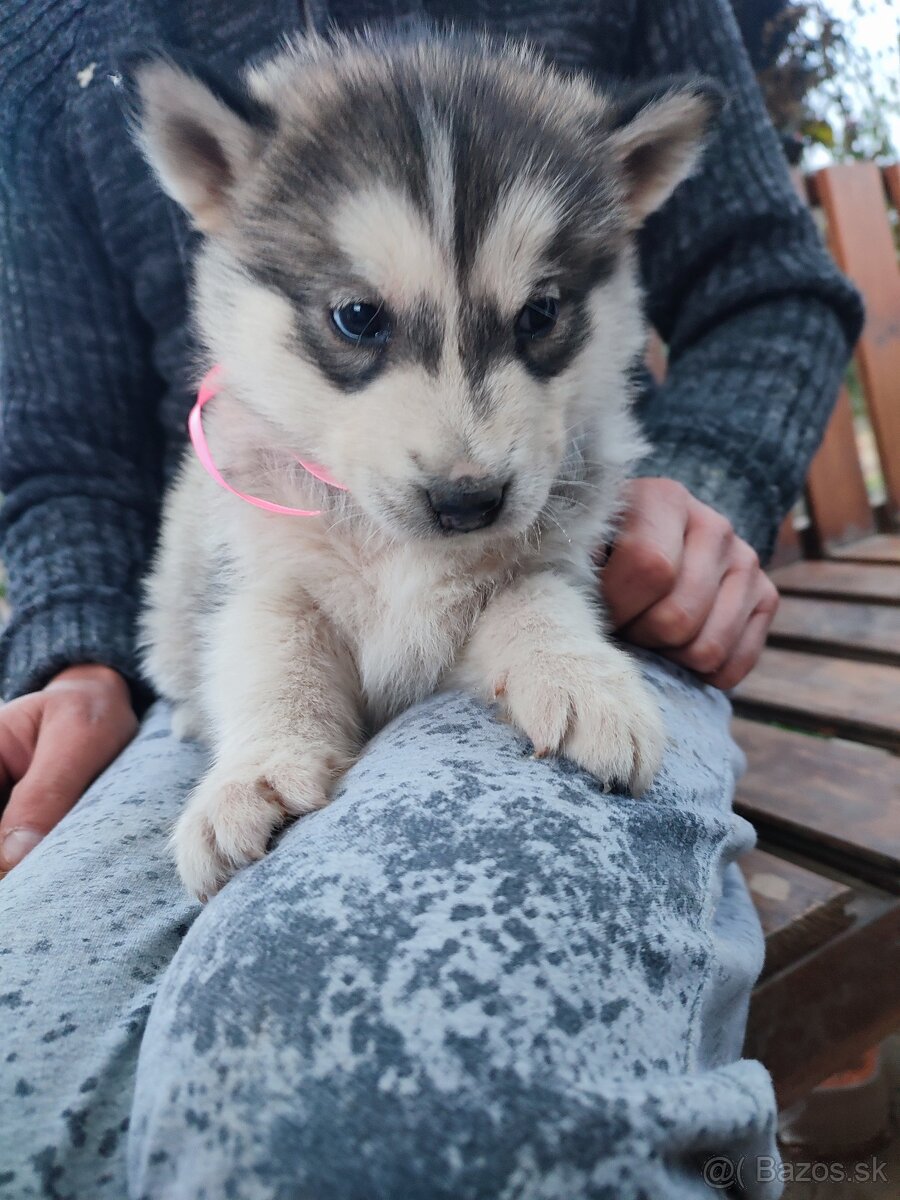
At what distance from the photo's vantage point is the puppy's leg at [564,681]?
120cm

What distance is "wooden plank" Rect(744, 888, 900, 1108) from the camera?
1508mm

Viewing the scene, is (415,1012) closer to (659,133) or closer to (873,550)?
(659,133)

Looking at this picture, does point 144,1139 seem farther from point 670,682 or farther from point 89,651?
point 89,651

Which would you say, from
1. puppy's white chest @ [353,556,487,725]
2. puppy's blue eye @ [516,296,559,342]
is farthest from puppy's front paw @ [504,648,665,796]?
puppy's blue eye @ [516,296,559,342]

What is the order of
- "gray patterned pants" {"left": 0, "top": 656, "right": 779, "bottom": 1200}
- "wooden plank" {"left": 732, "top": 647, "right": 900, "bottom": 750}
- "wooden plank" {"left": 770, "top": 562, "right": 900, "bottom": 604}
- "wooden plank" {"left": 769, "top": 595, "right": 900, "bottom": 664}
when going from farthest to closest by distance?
"wooden plank" {"left": 770, "top": 562, "right": 900, "bottom": 604} < "wooden plank" {"left": 769, "top": 595, "right": 900, "bottom": 664} < "wooden plank" {"left": 732, "top": 647, "right": 900, "bottom": 750} < "gray patterned pants" {"left": 0, "top": 656, "right": 779, "bottom": 1200}

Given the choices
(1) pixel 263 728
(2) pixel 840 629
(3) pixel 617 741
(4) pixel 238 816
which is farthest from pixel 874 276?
(4) pixel 238 816

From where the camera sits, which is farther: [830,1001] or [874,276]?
[874,276]

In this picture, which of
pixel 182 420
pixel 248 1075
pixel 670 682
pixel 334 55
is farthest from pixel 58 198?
pixel 248 1075

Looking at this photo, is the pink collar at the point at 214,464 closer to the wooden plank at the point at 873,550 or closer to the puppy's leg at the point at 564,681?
the puppy's leg at the point at 564,681

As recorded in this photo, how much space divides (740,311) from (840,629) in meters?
1.00

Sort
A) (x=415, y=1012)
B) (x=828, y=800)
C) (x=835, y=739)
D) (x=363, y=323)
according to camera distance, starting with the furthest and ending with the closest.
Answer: (x=835, y=739), (x=828, y=800), (x=363, y=323), (x=415, y=1012)

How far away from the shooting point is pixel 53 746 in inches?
74.0

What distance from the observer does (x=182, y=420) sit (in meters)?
2.44

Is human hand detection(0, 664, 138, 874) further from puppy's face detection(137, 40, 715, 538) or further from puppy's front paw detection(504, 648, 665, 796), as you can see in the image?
puppy's front paw detection(504, 648, 665, 796)
